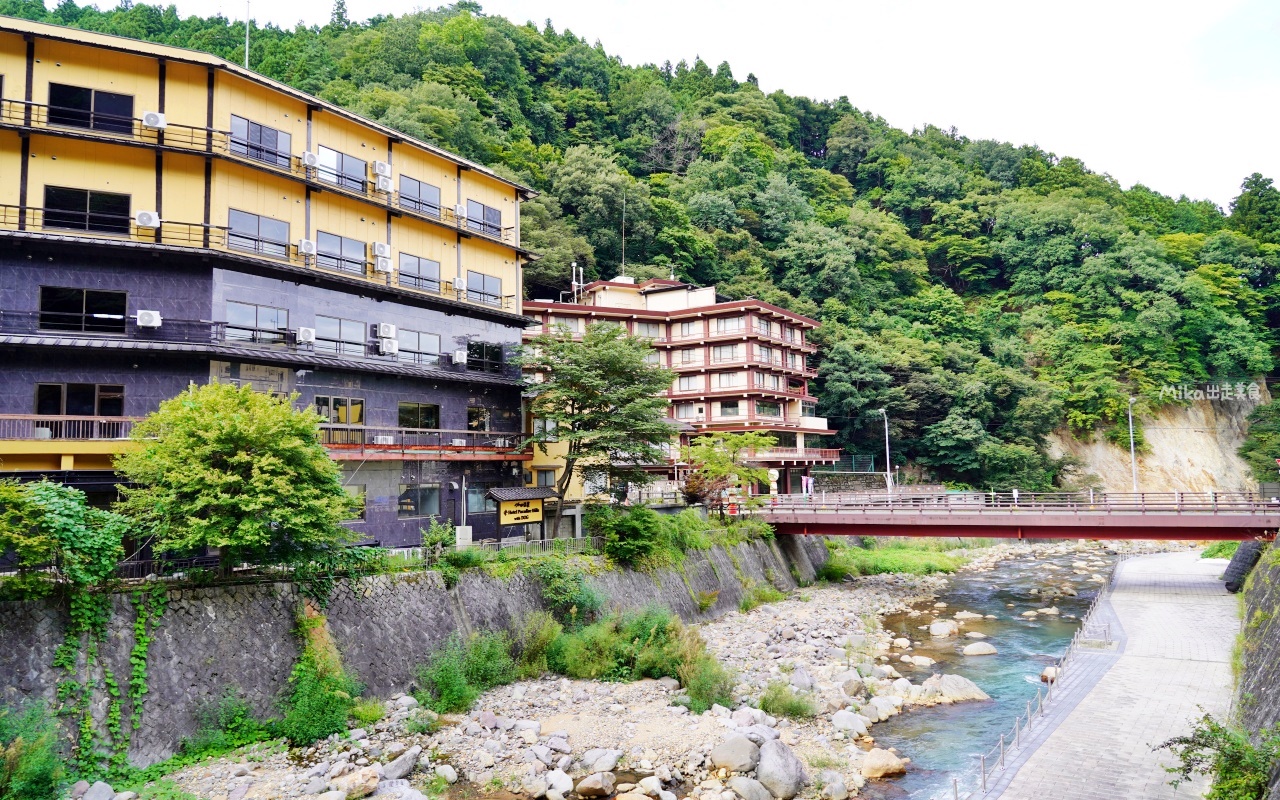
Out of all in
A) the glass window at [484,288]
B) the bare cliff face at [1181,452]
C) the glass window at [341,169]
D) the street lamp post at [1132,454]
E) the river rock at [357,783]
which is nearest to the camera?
the river rock at [357,783]

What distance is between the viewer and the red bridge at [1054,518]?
35406 millimetres

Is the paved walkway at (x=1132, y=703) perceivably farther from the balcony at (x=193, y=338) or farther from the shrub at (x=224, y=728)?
the balcony at (x=193, y=338)

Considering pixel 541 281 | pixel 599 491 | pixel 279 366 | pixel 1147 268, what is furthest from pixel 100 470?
pixel 1147 268

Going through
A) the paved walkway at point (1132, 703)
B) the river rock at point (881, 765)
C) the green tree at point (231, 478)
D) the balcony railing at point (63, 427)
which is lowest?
the river rock at point (881, 765)

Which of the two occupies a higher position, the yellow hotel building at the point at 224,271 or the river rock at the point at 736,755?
the yellow hotel building at the point at 224,271

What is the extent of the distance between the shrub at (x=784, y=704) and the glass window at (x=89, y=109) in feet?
94.4

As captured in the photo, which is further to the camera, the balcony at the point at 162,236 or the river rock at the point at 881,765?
the balcony at the point at 162,236

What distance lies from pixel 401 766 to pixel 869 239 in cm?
8232

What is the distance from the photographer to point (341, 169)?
31969 mm

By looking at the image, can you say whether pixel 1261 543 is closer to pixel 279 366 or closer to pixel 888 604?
pixel 888 604

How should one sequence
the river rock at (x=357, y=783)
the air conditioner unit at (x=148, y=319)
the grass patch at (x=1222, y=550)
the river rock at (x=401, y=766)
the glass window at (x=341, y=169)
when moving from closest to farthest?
the river rock at (x=357, y=783), the river rock at (x=401, y=766), the air conditioner unit at (x=148, y=319), the glass window at (x=341, y=169), the grass patch at (x=1222, y=550)

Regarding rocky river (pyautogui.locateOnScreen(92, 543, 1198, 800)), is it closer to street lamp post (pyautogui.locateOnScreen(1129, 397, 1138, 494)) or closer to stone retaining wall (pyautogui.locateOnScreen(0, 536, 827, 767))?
stone retaining wall (pyautogui.locateOnScreen(0, 536, 827, 767))

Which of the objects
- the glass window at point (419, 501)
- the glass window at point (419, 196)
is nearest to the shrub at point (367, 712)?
the glass window at point (419, 501)

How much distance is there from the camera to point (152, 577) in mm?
18953
